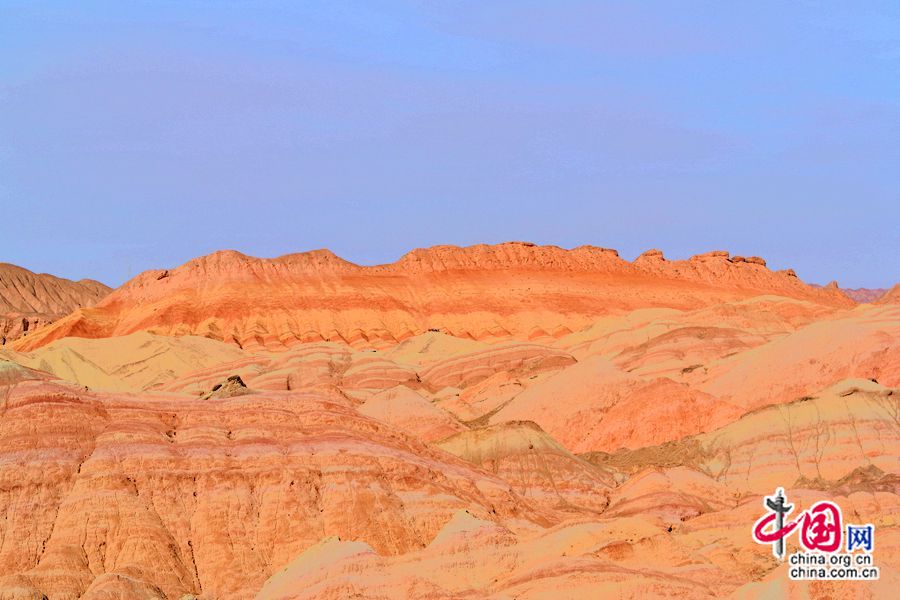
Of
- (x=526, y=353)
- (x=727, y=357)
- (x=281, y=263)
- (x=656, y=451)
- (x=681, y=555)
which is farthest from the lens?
(x=281, y=263)

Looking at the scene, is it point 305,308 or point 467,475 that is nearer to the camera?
point 467,475

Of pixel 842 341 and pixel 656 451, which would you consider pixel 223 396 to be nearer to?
pixel 656 451

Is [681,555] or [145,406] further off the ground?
[145,406]

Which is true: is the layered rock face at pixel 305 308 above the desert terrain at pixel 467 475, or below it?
above

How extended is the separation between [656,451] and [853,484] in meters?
20.5

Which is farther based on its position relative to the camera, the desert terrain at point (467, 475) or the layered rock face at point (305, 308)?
the layered rock face at point (305, 308)

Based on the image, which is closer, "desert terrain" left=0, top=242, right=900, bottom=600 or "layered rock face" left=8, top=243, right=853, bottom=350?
"desert terrain" left=0, top=242, right=900, bottom=600

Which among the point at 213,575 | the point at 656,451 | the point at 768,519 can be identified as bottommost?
the point at 213,575

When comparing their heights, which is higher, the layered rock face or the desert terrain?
the layered rock face

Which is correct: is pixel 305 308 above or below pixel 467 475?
above

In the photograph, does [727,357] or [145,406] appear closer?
[145,406]

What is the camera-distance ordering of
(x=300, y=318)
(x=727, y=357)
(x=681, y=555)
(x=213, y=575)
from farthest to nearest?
1. (x=300, y=318)
2. (x=727, y=357)
3. (x=213, y=575)
4. (x=681, y=555)

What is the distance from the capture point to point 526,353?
142 m

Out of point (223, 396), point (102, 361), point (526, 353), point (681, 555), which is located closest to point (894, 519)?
point (681, 555)
